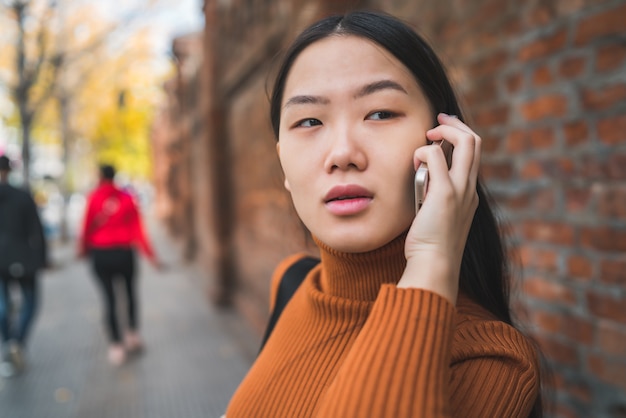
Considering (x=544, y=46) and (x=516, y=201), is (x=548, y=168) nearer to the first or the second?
(x=516, y=201)

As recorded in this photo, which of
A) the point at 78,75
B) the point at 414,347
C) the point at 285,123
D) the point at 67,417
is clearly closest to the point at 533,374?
the point at 414,347

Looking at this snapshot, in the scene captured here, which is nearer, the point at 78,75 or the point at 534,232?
the point at 534,232

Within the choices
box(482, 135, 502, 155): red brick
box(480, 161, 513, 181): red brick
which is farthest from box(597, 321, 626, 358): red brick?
box(482, 135, 502, 155): red brick

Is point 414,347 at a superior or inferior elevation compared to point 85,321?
superior

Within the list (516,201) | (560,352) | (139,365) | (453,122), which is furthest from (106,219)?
(453,122)

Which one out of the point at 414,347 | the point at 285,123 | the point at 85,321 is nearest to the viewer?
the point at 414,347

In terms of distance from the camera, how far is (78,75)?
1639cm

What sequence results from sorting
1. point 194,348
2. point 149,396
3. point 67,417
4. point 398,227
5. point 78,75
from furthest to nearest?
point 78,75
point 194,348
point 149,396
point 67,417
point 398,227

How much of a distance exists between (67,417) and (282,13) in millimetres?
4013

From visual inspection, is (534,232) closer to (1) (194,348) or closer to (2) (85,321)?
(1) (194,348)

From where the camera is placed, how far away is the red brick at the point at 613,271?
171 centimetres

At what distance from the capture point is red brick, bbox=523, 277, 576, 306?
1968 mm

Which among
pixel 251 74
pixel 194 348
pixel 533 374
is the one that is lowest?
pixel 194 348

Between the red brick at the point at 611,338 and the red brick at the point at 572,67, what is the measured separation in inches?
36.6
